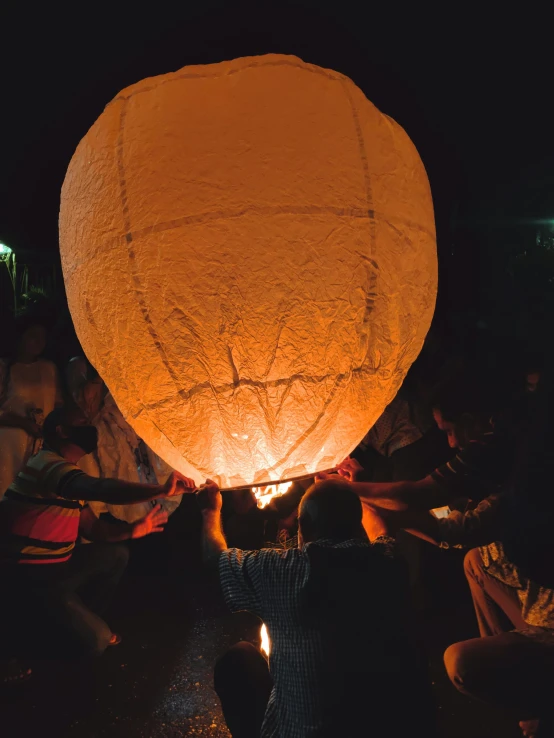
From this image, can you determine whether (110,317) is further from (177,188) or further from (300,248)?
(300,248)

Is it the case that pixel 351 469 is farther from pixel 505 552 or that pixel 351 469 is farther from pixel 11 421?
pixel 11 421

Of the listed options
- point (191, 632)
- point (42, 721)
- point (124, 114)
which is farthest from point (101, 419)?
point (124, 114)

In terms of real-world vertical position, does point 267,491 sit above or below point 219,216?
below

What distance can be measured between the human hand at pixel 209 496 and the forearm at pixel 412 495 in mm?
867

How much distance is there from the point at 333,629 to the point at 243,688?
562mm

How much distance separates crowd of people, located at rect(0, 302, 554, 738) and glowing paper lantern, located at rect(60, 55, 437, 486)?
0.38m

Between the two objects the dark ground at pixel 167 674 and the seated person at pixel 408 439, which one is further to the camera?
the seated person at pixel 408 439

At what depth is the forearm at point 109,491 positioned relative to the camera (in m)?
2.76

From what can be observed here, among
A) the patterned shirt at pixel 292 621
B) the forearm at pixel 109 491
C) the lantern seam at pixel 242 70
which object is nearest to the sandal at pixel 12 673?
the forearm at pixel 109 491

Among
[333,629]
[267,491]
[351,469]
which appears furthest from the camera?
[351,469]

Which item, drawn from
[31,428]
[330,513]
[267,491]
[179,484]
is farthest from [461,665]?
[31,428]

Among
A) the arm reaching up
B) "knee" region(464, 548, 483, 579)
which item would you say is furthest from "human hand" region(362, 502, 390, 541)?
the arm reaching up

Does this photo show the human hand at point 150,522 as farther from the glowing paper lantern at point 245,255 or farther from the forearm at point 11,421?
the forearm at point 11,421

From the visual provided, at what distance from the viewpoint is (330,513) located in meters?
1.93
